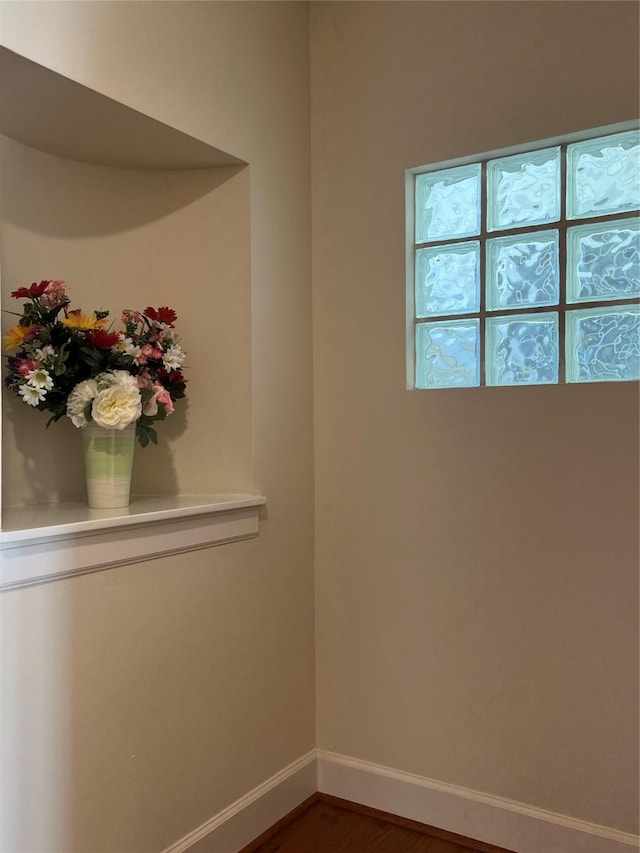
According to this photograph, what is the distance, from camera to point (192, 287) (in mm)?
2113

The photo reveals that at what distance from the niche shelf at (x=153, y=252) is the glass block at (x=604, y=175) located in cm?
91

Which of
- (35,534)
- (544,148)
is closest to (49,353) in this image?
(35,534)

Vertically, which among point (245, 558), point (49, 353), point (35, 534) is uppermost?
point (49, 353)

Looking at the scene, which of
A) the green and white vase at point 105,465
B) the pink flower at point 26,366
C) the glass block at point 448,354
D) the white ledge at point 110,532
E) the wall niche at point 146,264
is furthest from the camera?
the glass block at point 448,354

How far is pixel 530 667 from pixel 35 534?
1.31 m

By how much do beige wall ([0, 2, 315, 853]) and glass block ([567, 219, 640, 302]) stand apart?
0.81 m

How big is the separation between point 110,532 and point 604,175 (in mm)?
1548

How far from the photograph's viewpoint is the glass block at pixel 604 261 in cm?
184

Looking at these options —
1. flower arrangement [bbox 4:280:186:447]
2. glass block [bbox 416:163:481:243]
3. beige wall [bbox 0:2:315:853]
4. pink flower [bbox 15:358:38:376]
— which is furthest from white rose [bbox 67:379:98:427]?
glass block [bbox 416:163:481:243]

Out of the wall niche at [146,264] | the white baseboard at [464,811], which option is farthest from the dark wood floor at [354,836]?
the wall niche at [146,264]

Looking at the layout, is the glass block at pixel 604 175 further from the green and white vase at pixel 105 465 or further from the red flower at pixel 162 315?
the green and white vase at pixel 105 465

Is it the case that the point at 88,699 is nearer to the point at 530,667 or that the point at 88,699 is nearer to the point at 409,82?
the point at 530,667

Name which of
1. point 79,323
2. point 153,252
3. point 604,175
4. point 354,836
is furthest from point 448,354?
point 354,836

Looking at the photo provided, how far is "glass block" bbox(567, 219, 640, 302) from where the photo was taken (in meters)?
1.84
